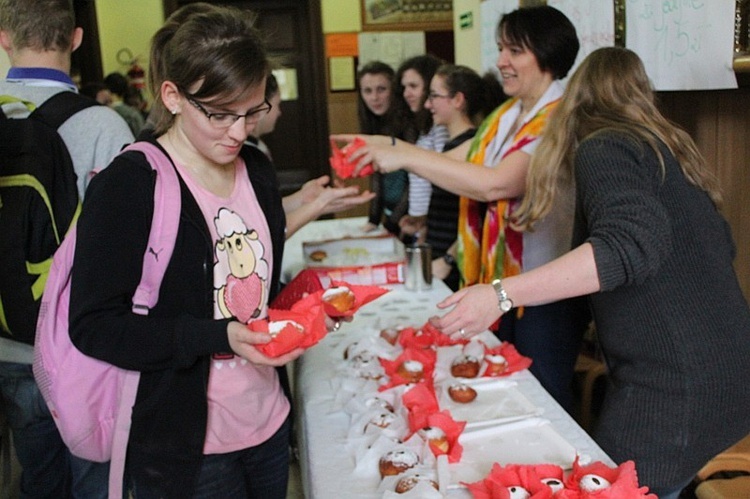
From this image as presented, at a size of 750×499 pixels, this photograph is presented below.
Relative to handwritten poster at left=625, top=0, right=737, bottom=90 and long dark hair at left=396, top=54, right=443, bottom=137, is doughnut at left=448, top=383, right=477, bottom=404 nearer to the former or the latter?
handwritten poster at left=625, top=0, right=737, bottom=90

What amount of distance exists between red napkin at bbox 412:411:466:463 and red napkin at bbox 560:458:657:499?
20cm

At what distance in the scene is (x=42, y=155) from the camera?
5.27 ft

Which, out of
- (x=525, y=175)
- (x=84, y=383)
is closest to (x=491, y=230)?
(x=525, y=175)

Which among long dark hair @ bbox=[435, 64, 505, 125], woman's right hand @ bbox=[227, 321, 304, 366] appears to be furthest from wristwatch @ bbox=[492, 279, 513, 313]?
long dark hair @ bbox=[435, 64, 505, 125]

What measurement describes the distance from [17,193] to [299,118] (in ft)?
17.0

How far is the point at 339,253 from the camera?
9.08 feet

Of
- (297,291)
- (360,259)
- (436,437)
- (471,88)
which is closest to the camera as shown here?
(436,437)

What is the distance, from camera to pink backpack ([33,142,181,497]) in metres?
1.19

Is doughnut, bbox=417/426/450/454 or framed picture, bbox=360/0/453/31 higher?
framed picture, bbox=360/0/453/31

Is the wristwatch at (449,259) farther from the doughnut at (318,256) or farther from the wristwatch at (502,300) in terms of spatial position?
the wristwatch at (502,300)

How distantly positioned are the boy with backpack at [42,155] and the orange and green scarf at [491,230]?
1.10 meters

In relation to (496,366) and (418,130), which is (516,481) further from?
A: (418,130)

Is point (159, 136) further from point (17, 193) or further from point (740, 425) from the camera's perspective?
point (740, 425)

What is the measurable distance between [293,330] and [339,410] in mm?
406
